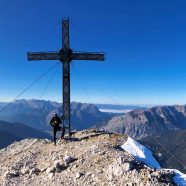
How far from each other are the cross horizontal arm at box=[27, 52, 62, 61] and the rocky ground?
9.28 meters

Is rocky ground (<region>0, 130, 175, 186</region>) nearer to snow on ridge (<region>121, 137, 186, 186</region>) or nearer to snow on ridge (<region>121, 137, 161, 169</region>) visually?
snow on ridge (<region>121, 137, 186, 186</region>)

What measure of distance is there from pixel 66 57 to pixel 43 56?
7.88ft

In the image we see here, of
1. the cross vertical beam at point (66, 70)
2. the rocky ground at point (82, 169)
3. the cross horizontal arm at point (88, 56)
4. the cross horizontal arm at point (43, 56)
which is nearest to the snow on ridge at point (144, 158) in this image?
the rocky ground at point (82, 169)

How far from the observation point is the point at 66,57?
Result: 31.7 m

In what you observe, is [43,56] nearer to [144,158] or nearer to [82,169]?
[144,158]

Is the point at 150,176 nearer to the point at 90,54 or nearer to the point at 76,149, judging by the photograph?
the point at 76,149

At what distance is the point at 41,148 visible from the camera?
1128 inches

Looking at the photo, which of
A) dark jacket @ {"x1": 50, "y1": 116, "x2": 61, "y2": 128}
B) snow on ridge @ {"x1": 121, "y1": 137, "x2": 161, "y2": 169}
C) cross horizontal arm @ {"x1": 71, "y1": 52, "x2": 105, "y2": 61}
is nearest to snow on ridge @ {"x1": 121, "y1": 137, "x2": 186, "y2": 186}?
snow on ridge @ {"x1": 121, "y1": 137, "x2": 161, "y2": 169}

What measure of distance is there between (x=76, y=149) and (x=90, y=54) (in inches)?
445

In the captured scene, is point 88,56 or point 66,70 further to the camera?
point 88,56

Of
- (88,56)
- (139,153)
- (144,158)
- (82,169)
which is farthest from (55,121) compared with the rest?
(82,169)

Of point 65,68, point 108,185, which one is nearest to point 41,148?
point 65,68

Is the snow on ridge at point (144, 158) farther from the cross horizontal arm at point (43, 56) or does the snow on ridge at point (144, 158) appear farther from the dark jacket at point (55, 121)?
the cross horizontal arm at point (43, 56)

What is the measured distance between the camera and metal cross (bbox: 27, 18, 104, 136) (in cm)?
3153
